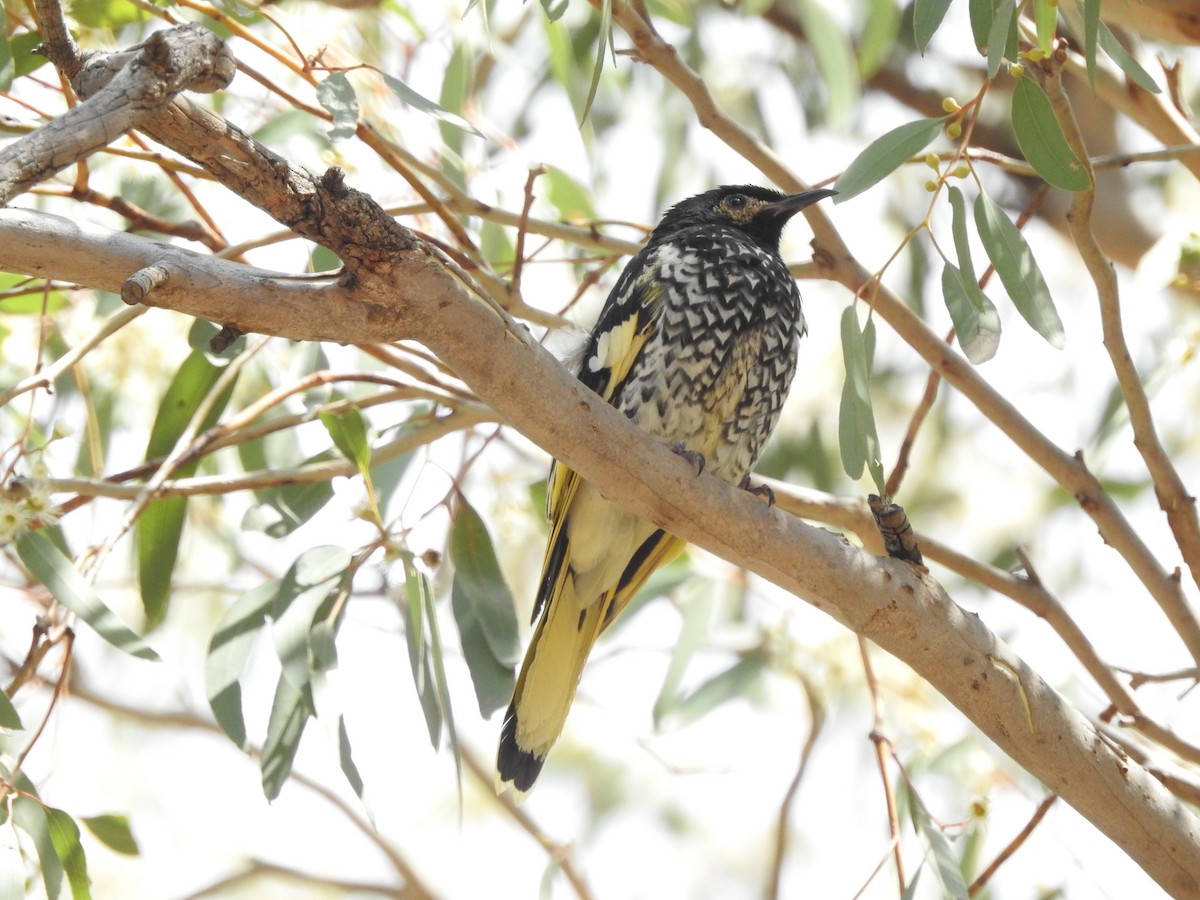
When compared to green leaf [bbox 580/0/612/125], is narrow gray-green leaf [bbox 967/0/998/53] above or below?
above

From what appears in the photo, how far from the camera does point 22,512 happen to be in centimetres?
216

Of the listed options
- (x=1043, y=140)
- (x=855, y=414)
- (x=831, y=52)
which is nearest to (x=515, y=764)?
(x=855, y=414)

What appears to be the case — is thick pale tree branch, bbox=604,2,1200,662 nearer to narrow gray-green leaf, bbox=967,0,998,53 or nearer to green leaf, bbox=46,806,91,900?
narrow gray-green leaf, bbox=967,0,998,53

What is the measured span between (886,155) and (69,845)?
68.6 inches

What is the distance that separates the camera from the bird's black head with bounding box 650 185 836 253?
3.38m

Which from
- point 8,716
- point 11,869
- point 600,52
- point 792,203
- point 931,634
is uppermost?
point 792,203

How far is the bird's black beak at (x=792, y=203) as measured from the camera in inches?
112

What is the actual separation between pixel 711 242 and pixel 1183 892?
1.68 metres

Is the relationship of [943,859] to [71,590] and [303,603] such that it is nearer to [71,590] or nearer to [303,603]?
[303,603]

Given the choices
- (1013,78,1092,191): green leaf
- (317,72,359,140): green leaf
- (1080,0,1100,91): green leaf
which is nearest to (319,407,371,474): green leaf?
(317,72,359,140): green leaf

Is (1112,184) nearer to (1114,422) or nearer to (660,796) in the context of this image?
(1114,422)

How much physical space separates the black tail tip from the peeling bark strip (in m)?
1.71

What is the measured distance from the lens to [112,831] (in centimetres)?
233

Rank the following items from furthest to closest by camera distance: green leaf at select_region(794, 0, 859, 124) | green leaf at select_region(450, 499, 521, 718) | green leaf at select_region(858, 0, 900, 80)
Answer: green leaf at select_region(794, 0, 859, 124) → green leaf at select_region(858, 0, 900, 80) → green leaf at select_region(450, 499, 521, 718)
